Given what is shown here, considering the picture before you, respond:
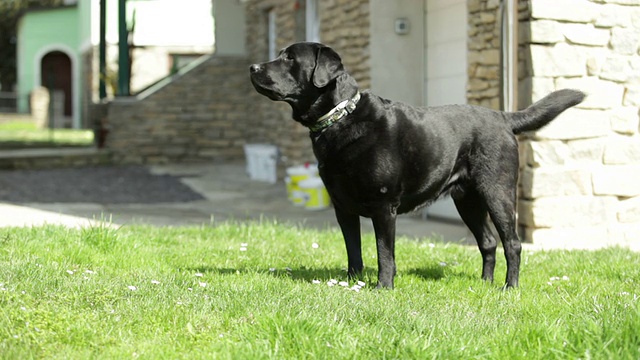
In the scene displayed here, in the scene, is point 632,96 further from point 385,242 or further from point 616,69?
point 385,242

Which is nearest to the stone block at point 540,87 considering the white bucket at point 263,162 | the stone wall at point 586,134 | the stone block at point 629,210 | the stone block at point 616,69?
the stone wall at point 586,134

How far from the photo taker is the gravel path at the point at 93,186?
34.9ft

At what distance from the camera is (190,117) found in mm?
16344

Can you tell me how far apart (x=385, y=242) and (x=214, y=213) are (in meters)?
4.95

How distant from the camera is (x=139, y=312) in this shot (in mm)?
3711

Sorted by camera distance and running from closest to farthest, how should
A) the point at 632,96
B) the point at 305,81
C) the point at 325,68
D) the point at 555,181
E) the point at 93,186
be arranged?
1. the point at 325,68
2. the point at 305,81
3. the point at 555,181
4. the point at 632,96
5. the point at 93,186

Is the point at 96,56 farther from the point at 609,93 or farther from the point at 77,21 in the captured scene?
the point at 609,93

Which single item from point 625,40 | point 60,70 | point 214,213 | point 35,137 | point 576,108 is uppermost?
point 60,70

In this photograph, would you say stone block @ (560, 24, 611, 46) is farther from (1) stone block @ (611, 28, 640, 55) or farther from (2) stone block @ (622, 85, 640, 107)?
(2) stone block @ (622, 85, 640, 107)

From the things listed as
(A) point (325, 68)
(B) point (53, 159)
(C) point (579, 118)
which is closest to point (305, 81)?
(A) point (325, 68)

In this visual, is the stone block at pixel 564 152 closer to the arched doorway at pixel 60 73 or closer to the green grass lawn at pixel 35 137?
the green grass lawn at pixel 35 137

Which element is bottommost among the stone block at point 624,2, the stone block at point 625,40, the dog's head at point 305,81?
the dog's head at point 305,81

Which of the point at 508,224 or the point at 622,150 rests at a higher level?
the point at 622,150

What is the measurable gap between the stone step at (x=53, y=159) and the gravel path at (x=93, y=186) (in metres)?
0.57
